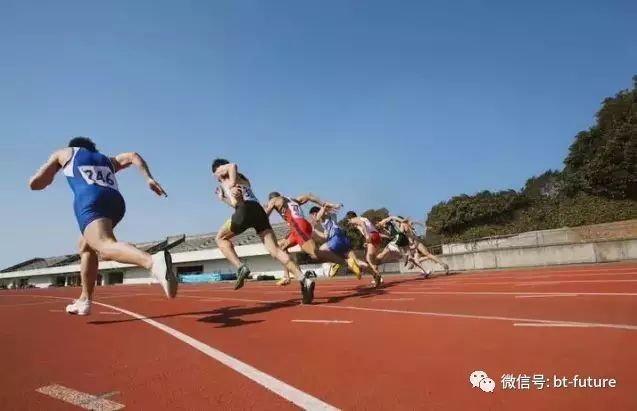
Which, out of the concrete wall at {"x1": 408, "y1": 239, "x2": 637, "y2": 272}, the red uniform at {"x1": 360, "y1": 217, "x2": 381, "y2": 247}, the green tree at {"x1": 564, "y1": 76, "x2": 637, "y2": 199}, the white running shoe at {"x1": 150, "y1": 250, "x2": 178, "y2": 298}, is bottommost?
the concrete wall at {"x1": 408, "y1": 239, "x2": 637, "y2": 272}

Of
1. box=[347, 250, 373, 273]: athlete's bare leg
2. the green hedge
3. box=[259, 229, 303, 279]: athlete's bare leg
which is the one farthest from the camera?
the green hedge

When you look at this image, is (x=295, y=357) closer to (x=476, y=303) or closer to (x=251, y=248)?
(x=476, y=303)

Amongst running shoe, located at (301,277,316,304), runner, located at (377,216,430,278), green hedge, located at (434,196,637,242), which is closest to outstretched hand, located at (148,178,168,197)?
running shoe, located at (301,277,316,304)

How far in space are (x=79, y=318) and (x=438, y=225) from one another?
124 ft

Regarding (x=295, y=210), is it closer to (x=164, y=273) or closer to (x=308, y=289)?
(x=308, y=289)

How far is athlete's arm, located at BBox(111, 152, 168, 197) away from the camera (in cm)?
512

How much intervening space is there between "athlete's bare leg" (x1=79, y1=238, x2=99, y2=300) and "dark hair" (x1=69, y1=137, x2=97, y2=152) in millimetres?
1115

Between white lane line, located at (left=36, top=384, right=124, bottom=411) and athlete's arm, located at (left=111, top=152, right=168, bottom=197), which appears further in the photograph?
athlete's arm, located at (left=111, top=152, right=168, bottom=197)

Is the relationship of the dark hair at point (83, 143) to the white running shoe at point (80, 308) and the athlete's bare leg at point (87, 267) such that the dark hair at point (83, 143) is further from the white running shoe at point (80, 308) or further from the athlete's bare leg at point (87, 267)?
the white running shoe at point (80, 308)

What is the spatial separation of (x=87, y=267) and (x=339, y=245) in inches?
206

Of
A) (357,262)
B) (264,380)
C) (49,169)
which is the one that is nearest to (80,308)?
(49,169)

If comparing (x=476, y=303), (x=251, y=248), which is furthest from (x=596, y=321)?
(x=251, y=248)

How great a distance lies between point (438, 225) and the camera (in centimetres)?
4025

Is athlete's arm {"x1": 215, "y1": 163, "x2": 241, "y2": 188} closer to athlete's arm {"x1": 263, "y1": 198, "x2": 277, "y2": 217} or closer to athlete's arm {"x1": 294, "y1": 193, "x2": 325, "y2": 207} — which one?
athlete's arm {"x1": 263, "y1": 198, "x2": 277, "y2": 217}
